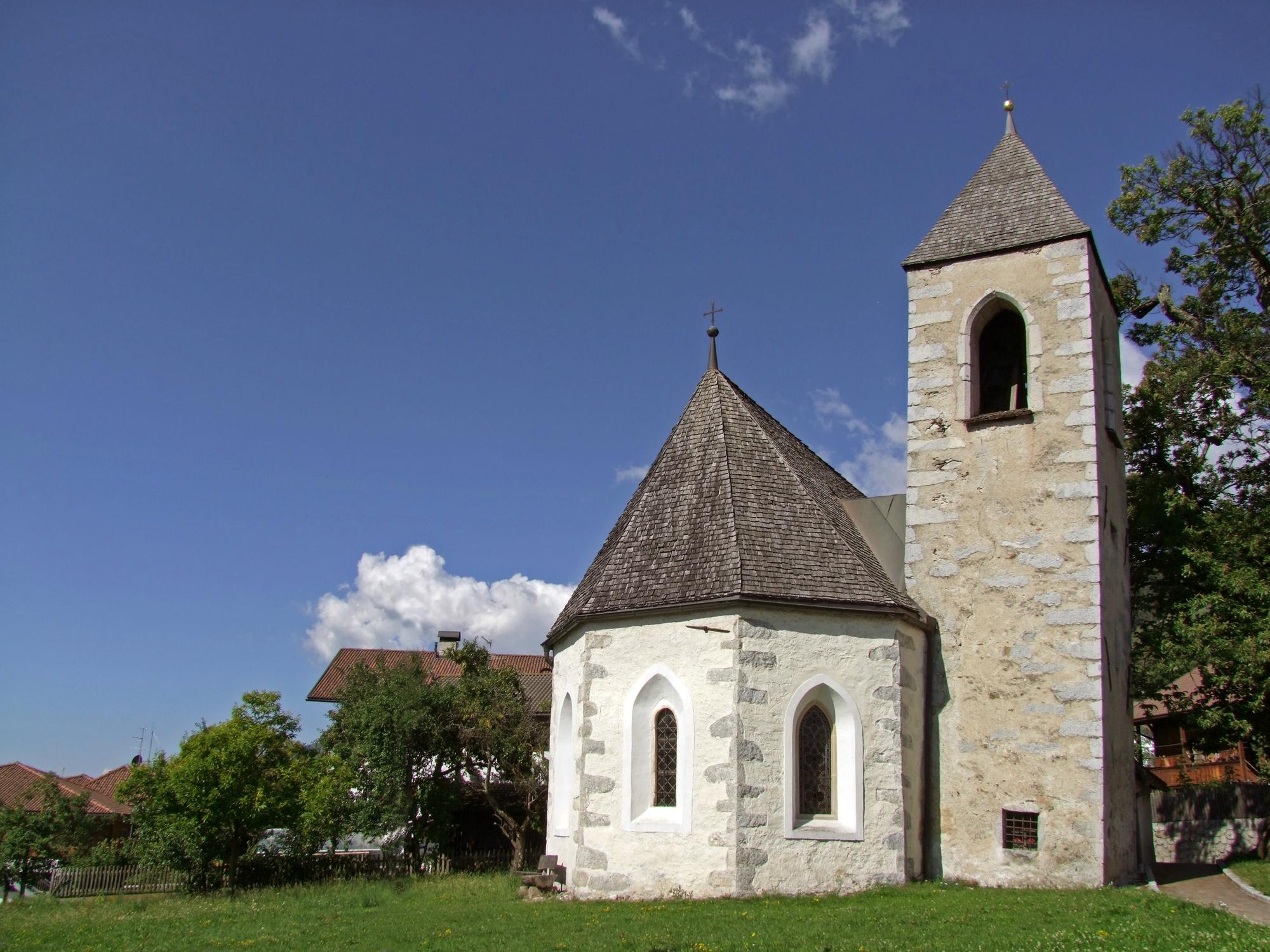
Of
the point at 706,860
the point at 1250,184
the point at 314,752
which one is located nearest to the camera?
the point at 706,860

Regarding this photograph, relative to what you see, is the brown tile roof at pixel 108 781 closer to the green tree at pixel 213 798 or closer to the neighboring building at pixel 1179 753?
the green tree at pixel 213 798

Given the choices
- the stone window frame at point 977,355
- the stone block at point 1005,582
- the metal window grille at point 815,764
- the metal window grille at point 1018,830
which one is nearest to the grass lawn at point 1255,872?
the metal window grille at point 1018,830

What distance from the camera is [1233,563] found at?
19.8 metres

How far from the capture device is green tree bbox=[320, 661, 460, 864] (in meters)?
24.8

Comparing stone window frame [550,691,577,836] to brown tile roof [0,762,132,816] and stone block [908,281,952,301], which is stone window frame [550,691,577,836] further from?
brown tile roof [0,762,132,816]

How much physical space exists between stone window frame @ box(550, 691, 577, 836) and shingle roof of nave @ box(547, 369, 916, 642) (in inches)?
50.8

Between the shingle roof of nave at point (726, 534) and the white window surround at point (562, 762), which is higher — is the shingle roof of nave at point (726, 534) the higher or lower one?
the higher one

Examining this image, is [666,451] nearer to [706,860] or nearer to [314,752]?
[706,860]

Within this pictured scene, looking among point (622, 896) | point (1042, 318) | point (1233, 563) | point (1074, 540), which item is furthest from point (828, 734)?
point (1233, 563)

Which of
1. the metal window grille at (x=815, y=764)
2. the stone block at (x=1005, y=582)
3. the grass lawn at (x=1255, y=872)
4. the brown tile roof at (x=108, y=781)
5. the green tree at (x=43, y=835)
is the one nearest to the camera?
the metal window grille at (x=815, y=764)

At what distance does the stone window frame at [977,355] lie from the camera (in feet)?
54.9

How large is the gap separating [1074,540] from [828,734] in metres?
4.94

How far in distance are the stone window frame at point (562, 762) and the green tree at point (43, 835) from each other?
1525cm

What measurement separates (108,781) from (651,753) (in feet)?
114
